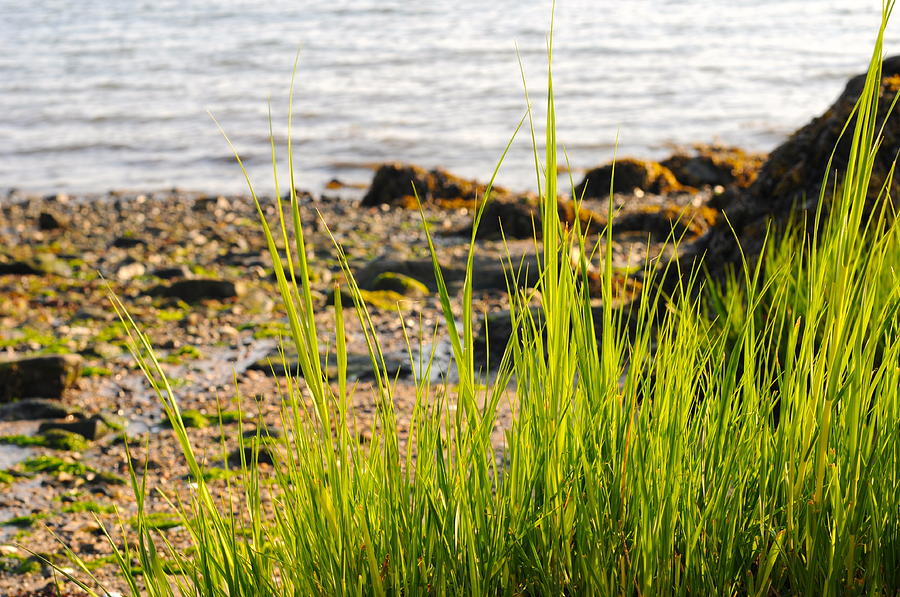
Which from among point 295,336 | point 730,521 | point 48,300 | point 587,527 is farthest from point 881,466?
point 48,300

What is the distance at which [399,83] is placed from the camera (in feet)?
63.4

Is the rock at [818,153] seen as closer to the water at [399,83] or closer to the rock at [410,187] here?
the rock at [410,187]

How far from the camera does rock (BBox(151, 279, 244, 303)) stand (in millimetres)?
6836

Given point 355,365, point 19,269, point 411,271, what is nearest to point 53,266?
point 19,269

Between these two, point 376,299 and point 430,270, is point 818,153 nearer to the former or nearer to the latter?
point 376,299

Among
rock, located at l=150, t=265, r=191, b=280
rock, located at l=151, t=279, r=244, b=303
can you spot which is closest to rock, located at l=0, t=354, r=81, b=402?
rock, located at l=151, t=279, r=244, b=303

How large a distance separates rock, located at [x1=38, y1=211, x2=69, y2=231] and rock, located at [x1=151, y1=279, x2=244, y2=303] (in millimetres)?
3112

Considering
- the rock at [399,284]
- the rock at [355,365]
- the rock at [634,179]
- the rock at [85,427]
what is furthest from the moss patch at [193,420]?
the rock at [634,179]

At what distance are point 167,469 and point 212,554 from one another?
2.70 m

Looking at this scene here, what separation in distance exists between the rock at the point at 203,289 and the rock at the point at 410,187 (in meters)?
3.69

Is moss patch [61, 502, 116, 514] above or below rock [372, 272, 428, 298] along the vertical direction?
below

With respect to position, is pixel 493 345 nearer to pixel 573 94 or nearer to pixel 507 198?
pixel 507 198

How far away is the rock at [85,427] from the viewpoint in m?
4.59

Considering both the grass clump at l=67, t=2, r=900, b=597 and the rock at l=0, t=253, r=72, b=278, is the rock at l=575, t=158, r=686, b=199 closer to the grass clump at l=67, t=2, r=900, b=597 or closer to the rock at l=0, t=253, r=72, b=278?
the rock at l=0, t=253, r=72, b=278
